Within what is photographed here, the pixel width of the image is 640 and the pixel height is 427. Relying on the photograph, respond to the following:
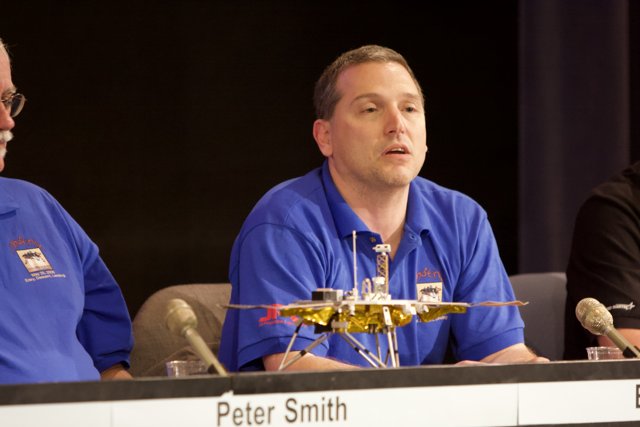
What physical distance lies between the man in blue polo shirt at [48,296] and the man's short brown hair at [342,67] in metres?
0.72

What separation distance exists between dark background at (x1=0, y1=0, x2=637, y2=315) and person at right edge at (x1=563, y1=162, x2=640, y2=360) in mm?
1315

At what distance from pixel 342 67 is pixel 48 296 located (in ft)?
3.11

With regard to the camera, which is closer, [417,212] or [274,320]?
[274,320]

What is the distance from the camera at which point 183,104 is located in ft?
12.2

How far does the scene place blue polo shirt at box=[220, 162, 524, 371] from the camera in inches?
89.8

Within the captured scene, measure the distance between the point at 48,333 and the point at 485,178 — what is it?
2495 mm

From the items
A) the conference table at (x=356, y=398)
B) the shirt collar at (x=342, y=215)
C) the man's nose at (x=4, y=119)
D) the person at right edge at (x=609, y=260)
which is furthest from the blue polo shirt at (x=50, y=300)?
the person at right edge at (x=609, y=260)

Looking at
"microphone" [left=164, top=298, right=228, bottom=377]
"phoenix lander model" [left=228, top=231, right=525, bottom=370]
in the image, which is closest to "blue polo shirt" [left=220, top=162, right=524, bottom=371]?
"phoenix lander model" [left=228, top=231, right=525, bottom=370]

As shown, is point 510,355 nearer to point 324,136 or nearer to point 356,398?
point 324,136

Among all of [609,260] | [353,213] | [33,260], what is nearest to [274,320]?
[353,213]

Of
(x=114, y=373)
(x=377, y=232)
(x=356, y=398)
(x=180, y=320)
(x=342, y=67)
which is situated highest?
(x=342, y=67)

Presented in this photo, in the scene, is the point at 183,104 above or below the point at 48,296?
above

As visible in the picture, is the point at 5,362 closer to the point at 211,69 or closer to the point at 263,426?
the point at 263,426

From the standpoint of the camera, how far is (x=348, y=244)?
8.07 feet
